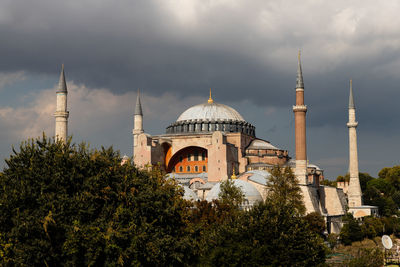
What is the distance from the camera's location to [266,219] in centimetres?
1822

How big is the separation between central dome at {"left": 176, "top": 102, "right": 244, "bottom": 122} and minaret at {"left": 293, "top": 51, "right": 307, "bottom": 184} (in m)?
12.0

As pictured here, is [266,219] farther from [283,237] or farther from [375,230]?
[375,230]

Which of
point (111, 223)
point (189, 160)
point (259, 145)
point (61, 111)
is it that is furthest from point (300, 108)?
point (111, 223)

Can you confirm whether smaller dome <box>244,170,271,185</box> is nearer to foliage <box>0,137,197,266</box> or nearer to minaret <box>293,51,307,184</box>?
minaret <box>293,51,307,184</box>

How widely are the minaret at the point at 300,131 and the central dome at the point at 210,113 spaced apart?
12.0 meters

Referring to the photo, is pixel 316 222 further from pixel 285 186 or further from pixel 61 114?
pixel 61 114

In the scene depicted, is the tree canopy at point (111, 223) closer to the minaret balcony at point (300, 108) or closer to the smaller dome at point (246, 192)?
the smaller dome at point (246, 192)

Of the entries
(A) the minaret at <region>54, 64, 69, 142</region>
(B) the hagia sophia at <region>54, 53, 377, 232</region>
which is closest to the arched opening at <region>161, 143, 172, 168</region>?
(B) the hagia sophia at <region>54, 53, 377, 232</region>

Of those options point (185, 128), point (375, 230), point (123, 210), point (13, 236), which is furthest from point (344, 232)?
point (13, 236)

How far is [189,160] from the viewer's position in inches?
1988

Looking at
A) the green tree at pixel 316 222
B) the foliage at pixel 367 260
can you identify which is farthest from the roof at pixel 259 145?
the foliage at pixel 367 260

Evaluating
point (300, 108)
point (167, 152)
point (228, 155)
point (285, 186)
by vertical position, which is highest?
point (300, 108)

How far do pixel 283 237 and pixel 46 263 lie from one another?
7749mm

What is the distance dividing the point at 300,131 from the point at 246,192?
7283mm
